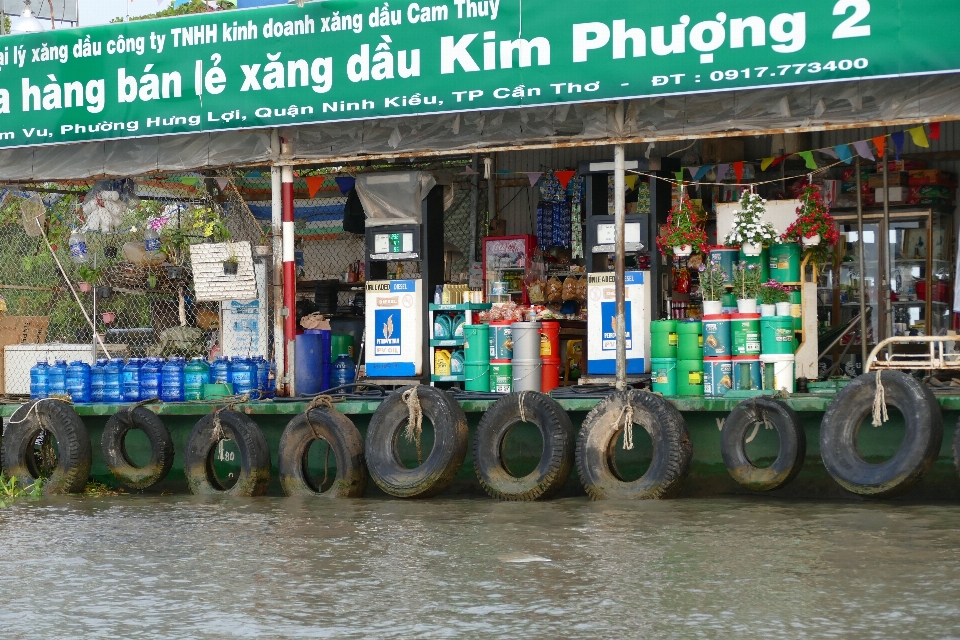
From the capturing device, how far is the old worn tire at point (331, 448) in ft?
40.8

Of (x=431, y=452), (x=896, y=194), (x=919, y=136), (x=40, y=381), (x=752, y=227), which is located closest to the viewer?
(x=919, y=136)

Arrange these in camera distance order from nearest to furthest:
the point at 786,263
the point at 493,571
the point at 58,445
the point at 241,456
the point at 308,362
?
the point at 493,571
the point at 786,263
the point at 241,456
the point at 58,445
the point at 308,362

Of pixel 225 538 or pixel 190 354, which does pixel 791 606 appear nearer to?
pixel 225 538

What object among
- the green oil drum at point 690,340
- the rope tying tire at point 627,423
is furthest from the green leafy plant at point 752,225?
the rope tying tire at point 627,423

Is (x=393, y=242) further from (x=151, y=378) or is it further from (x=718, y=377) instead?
(x=718, y=377)

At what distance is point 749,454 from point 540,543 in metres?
3.01

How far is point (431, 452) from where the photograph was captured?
40.1ft

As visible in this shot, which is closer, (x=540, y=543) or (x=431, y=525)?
(x=540, y=543)

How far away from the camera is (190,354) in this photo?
53.7 ft

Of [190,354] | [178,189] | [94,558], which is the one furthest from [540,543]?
[178,189]

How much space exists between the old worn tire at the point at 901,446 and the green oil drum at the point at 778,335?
1.20 m

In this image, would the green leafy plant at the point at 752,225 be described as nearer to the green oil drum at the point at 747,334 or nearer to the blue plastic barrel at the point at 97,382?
the green oil drum at the point at 747,334

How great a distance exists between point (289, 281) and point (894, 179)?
264 inches

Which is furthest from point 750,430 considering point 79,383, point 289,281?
point 79,383
